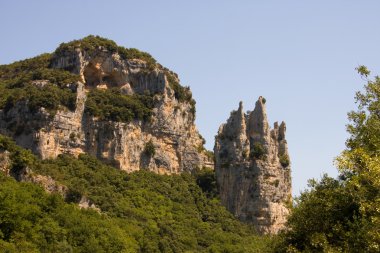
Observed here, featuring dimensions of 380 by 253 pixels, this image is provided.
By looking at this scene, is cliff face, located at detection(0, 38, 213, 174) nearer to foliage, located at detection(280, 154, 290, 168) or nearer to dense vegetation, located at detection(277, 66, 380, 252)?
foliage, located at detection(280, 154, 290, 168)

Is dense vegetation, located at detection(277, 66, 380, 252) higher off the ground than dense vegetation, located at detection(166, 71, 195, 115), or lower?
lower

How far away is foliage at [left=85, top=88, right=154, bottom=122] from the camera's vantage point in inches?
3922

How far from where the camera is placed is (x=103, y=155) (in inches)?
3900

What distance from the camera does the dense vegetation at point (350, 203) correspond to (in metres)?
25.7

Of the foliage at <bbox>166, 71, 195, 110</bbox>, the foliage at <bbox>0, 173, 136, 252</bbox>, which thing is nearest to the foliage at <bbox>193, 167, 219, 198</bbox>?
the foliage at <bbox>166, 71, 195, 110</bbox>

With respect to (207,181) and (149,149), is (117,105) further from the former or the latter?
(207,181)

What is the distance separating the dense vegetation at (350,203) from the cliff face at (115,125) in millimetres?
65828

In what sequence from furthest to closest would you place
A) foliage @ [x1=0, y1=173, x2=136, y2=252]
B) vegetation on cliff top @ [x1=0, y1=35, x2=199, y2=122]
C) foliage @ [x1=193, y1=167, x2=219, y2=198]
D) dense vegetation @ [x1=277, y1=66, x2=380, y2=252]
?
foliage @ [x1=193, y1=167, x2=219, y2=198] → vegetation on cliff top @ [x1=0, y1=35, x2=199, y2=122] → foliage @ [x1=0, y1=173, x2=136, y2=252] → dense vegetation @ [x1=277, y1=66, x2=380, y2=252]

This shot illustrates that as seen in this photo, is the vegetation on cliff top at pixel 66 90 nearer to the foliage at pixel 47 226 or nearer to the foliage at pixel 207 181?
the foliage at pixel 207 181

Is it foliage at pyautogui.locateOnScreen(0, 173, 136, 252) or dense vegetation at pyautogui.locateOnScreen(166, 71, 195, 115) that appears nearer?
foliage at pyautogui.locateOnScreen(0, 173, 136, 252)

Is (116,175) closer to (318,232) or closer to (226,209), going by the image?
(226,209)

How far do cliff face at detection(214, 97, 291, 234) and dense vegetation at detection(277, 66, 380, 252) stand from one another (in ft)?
235

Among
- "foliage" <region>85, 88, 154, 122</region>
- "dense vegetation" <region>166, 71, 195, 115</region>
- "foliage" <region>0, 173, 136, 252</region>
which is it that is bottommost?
"foliage" <region>0, 173, 136, 252</region>

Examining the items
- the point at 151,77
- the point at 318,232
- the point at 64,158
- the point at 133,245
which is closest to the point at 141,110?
the point at 151,77
